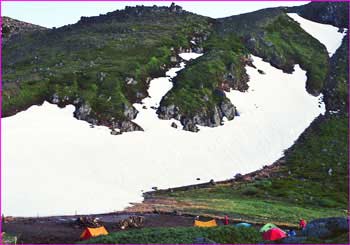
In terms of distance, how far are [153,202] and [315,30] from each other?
11468cm

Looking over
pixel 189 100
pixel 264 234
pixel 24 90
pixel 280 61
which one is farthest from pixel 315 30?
pixel 264 234

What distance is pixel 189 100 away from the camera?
317 ft

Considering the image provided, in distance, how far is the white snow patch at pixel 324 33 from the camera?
148 metres

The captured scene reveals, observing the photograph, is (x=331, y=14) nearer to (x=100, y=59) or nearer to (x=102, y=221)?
(x=100, y=59)

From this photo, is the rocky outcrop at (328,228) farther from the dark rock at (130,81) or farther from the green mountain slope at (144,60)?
the dark rock at (130,81)

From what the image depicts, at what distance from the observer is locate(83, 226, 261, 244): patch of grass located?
31.3 meters

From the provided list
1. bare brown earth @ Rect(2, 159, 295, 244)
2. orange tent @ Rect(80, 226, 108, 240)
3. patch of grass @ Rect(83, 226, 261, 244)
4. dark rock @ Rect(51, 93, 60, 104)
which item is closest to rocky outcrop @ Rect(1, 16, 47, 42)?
dark rock @ Rect(51, 93, 60, 104)

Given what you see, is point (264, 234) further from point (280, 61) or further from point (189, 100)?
point (280, 61)

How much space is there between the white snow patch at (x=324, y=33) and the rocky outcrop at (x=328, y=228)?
11830 cm

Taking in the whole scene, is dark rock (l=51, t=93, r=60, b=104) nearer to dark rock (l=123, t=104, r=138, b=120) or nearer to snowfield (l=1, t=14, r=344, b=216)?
Answer: snowfield (l=1, t=14, r=344, b=216)

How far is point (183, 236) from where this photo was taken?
108 ft

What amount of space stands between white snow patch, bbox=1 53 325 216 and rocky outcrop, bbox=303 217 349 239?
84.2 ft

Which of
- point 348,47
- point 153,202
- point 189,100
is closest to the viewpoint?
point 153,202

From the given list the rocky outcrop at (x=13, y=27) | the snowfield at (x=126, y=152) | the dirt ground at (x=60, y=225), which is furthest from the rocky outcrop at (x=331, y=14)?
the dirt ground at (x=60, y=225)
